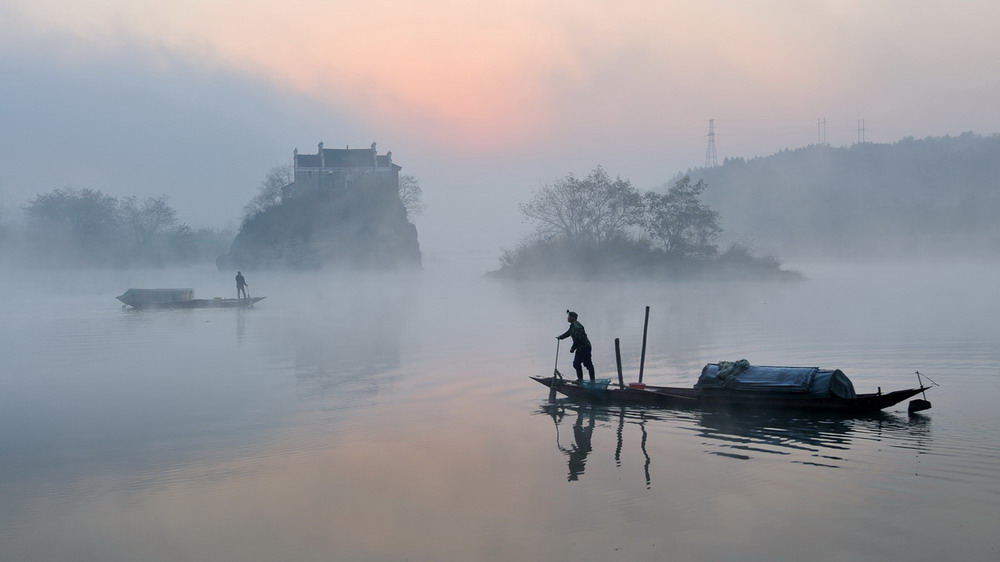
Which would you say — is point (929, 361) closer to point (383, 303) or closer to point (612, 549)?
point (612, 549)

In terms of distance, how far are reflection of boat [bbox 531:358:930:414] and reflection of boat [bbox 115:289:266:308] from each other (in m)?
40.4

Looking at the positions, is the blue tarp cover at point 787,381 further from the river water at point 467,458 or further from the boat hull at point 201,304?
the boat hull at point 201,304

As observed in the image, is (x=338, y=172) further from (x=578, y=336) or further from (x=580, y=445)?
(x=580, y=445)

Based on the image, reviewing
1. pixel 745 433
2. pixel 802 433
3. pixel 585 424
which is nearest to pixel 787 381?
pixel 802 433

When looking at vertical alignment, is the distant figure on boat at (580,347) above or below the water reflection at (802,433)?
above

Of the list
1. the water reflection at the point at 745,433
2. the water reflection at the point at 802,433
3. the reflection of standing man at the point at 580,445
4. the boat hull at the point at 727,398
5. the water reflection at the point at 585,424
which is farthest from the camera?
the boat hull at the point at 727,398

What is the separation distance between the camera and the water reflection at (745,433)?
617 inches

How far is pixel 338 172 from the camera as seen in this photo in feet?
392

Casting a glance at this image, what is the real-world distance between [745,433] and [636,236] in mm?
72357

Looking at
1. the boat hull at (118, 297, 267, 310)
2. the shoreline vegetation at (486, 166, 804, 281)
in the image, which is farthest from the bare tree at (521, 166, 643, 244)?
the boat hull at (118, 297, 267, 310)

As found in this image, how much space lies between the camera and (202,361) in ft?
101

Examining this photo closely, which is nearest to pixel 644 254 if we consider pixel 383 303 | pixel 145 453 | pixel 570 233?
pixel 570 233

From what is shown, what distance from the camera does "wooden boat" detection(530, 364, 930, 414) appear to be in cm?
1859

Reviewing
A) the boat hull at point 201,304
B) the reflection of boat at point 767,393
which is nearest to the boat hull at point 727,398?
the reflection of boat at point 767,393
